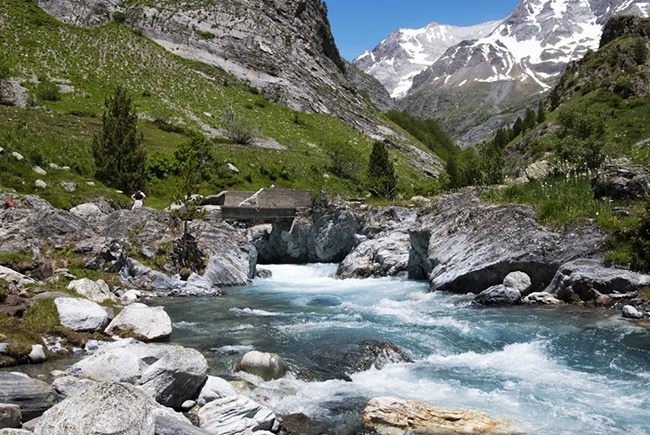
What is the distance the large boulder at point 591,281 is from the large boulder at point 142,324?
13963 mm

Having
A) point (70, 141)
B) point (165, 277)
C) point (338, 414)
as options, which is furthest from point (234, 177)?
point (338, 414)

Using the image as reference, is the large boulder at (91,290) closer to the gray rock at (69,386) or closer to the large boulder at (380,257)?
the gray rock at (69,386)

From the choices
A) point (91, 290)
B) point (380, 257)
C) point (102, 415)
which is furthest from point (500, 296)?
point (102, 415)

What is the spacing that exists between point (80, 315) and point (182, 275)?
13.0 m

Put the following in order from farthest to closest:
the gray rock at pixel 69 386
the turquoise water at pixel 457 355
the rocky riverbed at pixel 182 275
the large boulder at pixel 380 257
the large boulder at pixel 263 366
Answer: the large boulder at pixel 380 257 < the large boulder at pixel 263 366 < the turquoise water at pixel 457 355 < the gray rock at pixel 69 386 < the rocky riverbed at pixel 182 275

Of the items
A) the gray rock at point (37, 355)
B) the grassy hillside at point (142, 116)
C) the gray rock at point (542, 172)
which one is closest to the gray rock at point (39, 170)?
the grassy hillside at point (142, 116)

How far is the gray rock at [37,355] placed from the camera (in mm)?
9938

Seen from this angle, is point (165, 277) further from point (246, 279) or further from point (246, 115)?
point (246, 115)

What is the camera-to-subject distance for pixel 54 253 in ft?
67.4

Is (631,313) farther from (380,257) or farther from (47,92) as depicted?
(47,92)

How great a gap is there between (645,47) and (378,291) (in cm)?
7915

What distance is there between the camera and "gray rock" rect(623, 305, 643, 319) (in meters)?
14.0

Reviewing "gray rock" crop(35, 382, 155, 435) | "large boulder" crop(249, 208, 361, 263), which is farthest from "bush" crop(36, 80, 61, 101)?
"gray rock" crop(35, 382, 155, 435)

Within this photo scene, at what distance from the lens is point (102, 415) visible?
19.4 feet
